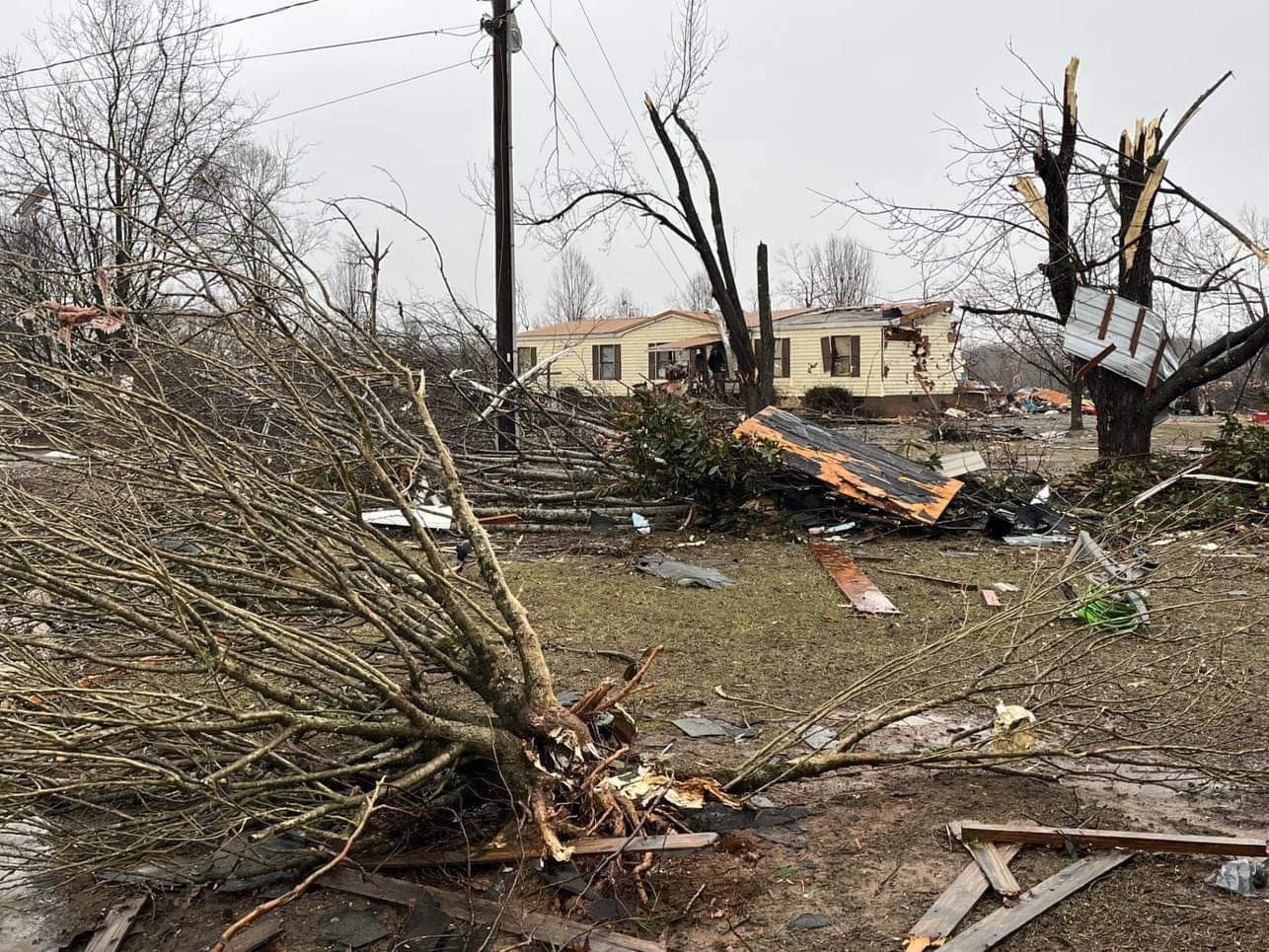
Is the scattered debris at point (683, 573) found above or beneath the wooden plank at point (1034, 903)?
above

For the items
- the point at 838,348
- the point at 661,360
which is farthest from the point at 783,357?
the point at 661,360

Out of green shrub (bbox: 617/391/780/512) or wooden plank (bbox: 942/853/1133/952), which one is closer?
wooden plank (bbox: 942/853/1133/952)

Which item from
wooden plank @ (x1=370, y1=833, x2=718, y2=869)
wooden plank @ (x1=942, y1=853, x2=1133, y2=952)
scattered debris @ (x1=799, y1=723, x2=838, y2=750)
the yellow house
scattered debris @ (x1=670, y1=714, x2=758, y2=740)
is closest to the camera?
wooden plank @ (x1=942, y1=853, x2=1133, y2=952)

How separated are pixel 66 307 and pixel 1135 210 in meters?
11.4

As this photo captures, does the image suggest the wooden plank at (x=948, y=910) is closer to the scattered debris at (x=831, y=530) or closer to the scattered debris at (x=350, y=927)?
the scattered debris at (x=350, y=927)

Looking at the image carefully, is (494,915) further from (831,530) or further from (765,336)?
(765,336)

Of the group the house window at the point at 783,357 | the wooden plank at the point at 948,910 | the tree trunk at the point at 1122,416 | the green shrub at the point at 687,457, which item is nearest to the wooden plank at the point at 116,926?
the wooden plank at the point at 948,910

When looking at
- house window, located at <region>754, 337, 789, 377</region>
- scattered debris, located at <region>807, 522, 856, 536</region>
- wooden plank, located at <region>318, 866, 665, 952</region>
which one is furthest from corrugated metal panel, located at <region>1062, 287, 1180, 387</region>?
house window, located at <region>754, 337, 789, 377</region>

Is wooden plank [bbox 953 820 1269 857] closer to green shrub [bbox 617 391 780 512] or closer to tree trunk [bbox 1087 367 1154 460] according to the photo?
green shrub [bbox 617 391 780 512]

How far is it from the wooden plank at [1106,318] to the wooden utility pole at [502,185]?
705cm

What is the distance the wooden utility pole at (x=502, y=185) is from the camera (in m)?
11.7

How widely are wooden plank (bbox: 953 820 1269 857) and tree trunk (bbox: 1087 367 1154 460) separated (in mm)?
9282

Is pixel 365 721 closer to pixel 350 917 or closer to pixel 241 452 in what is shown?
pixel 350 917

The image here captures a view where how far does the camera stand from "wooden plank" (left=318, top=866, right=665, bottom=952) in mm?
2516
